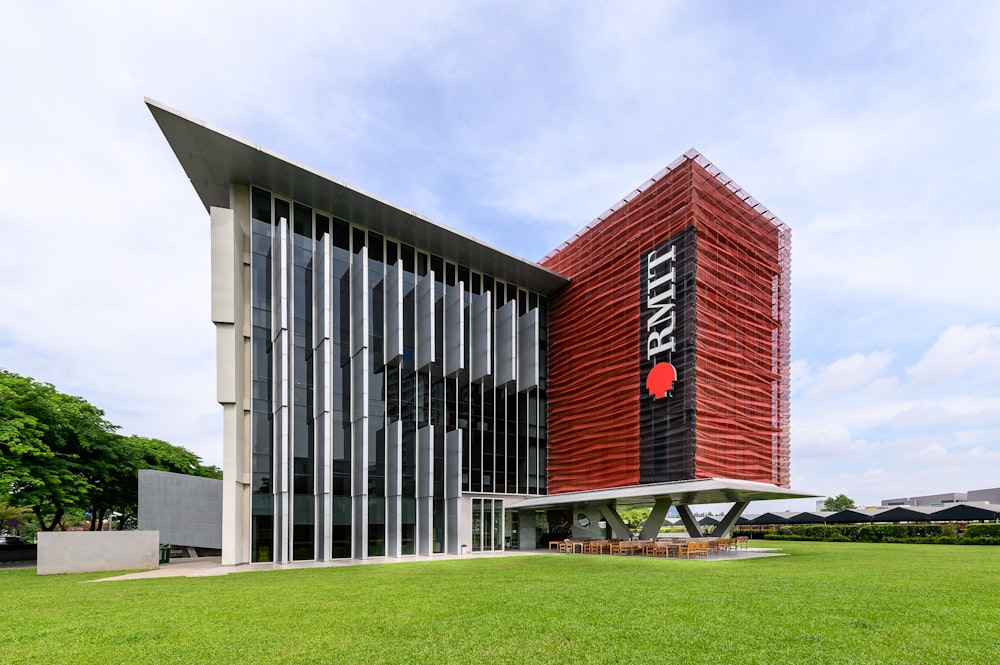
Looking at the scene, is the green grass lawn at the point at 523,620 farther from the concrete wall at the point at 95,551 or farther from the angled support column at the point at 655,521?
the angled support column at the point at 655,521

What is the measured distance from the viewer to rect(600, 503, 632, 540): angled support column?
101ft

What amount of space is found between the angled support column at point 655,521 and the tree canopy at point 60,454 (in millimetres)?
27469

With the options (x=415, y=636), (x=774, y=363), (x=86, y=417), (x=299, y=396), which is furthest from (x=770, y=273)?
(x=86, y=417)

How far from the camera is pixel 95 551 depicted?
21.0 m

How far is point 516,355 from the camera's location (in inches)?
1374

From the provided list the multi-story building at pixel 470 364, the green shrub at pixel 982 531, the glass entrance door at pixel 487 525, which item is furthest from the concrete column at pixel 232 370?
the green shrub at pixel 982 531

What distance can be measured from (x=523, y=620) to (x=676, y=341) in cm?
2231

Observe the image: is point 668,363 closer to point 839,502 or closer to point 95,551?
point 95,551

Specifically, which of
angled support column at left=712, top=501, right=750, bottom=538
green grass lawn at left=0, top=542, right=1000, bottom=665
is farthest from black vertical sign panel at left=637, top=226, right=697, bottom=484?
green grass lawn at left=0, top=542, right=1000, bottom=665

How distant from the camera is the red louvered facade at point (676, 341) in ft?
96.9

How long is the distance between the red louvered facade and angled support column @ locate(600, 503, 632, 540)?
1210 mm

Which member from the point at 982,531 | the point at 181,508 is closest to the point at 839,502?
the point at 982,531

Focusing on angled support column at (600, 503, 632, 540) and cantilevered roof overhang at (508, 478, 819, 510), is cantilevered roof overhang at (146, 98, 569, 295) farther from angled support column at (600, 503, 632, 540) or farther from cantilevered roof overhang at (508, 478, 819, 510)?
angled support column at (600, 503, 632, 540)

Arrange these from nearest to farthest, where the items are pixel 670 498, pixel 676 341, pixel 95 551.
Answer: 1. pixel 95 551
2. pixel 670 498
3. pixel 676 341
